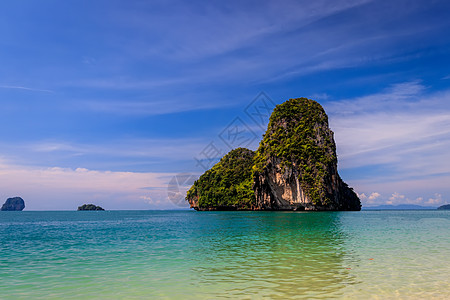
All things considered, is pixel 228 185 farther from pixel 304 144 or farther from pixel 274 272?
pixel 274 272

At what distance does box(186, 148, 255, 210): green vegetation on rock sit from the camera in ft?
464

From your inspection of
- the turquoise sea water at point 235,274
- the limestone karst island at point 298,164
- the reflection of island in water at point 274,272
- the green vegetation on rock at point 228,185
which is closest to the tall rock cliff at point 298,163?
the limestone karst island at point 298,164

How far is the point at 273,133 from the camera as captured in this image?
115625 millimetres

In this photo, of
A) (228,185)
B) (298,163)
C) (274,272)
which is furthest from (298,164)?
(274,272)

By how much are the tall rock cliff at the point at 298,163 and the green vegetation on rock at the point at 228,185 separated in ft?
68.0

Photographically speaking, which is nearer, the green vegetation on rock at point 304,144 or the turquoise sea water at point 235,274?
the turquoise sea water at point 235,274

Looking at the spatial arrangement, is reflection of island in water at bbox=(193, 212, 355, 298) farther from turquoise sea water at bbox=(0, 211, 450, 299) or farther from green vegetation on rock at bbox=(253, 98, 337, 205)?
green vegetation on rock at bbox=(253, 98, 337, 205)

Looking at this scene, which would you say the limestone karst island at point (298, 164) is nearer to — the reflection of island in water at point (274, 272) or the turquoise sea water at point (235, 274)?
the turquoise sea water at point (235, 274)

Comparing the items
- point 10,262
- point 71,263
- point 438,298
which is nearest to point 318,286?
point 438,298

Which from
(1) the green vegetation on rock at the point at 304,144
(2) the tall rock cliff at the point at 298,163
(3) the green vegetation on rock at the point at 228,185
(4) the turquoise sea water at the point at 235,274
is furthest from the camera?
(3) the green vegetation on rock at the point at 228,185

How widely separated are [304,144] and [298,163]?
23.1 ft

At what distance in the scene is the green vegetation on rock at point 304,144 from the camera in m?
101

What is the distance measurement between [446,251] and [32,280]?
68.3ft

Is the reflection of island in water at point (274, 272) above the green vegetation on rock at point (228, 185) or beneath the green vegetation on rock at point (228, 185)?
beneath
